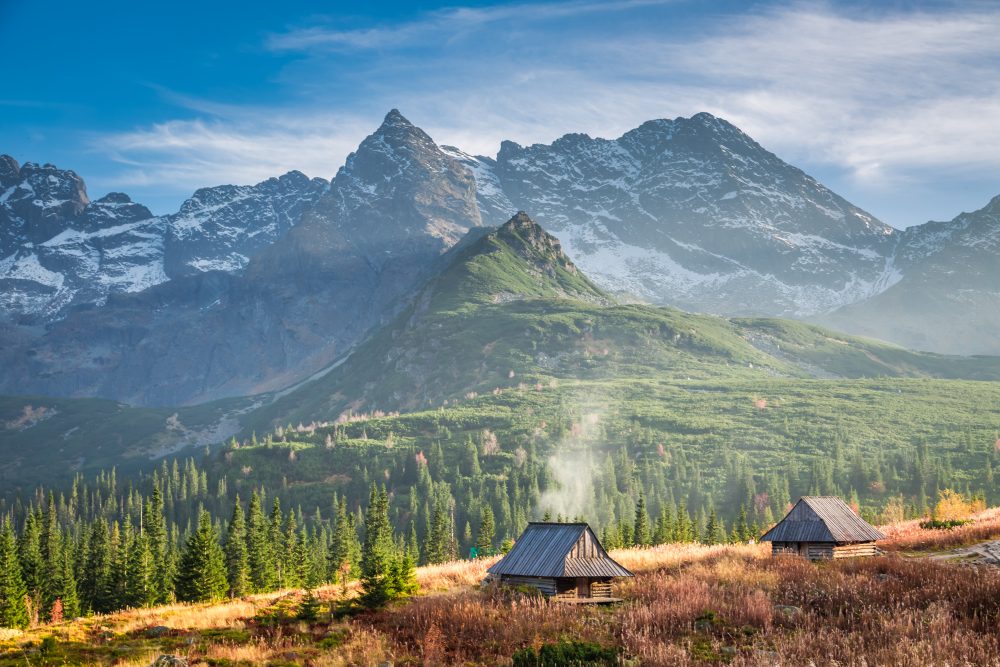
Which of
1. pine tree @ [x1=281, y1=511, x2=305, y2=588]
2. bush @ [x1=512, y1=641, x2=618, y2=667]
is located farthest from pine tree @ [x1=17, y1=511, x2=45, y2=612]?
bush @ [x1=512, y1=641, x2=618, y2=667]

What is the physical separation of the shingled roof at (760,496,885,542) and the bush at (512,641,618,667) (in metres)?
28.8

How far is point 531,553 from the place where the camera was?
34844mm

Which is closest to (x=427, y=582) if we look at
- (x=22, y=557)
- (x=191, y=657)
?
(x=191, y=657)

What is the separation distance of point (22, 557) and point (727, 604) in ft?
404

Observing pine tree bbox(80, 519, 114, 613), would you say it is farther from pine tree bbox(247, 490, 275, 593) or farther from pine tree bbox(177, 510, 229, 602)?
pine tree bbox(177, 510, 229, 602)

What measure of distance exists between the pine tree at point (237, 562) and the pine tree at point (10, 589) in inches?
922

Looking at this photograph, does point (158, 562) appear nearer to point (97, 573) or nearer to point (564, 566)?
point (97, 573)

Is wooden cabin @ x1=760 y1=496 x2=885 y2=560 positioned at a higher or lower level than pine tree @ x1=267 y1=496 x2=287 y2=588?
higher

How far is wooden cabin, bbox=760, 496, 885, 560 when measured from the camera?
140 feet

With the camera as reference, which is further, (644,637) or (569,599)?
(569,599)

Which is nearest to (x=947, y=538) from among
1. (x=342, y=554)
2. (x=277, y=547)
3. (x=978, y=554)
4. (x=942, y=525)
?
(x=978, y=554)

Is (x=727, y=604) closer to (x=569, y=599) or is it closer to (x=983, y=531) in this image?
(x=569, y=599)

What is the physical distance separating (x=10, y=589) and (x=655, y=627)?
3986 inches

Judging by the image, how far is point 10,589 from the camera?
9788 cm
